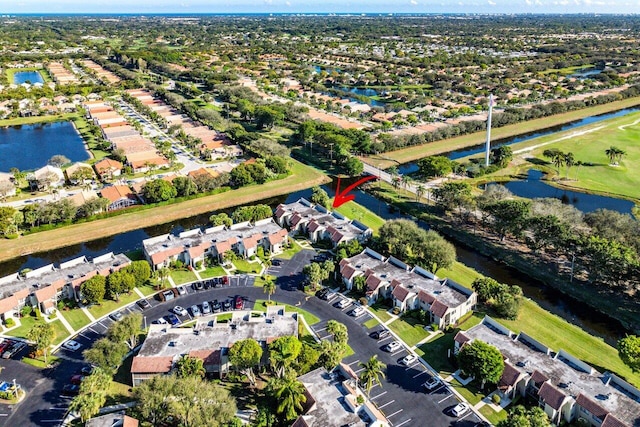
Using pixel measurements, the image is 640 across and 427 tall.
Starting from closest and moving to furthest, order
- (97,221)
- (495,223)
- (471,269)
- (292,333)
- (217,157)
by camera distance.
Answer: (292,333) < (471,269) < (495,223) < (97,221) < (217,157)

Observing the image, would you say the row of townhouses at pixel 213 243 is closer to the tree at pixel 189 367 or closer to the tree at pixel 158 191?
the tree at pixel 158 191

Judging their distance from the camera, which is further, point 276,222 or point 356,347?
point 276,222

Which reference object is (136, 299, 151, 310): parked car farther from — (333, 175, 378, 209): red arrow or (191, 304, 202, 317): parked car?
(333, 175, 378, 209): red arrow

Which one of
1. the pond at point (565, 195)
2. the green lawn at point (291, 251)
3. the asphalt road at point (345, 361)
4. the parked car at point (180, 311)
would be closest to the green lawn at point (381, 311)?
the asphalt road at point (345, 361)

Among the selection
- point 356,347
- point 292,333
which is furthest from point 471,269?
point 292,333

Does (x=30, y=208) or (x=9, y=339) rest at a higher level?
(x=30, y=208)

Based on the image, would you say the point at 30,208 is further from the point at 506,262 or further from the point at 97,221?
the point at 506,262
